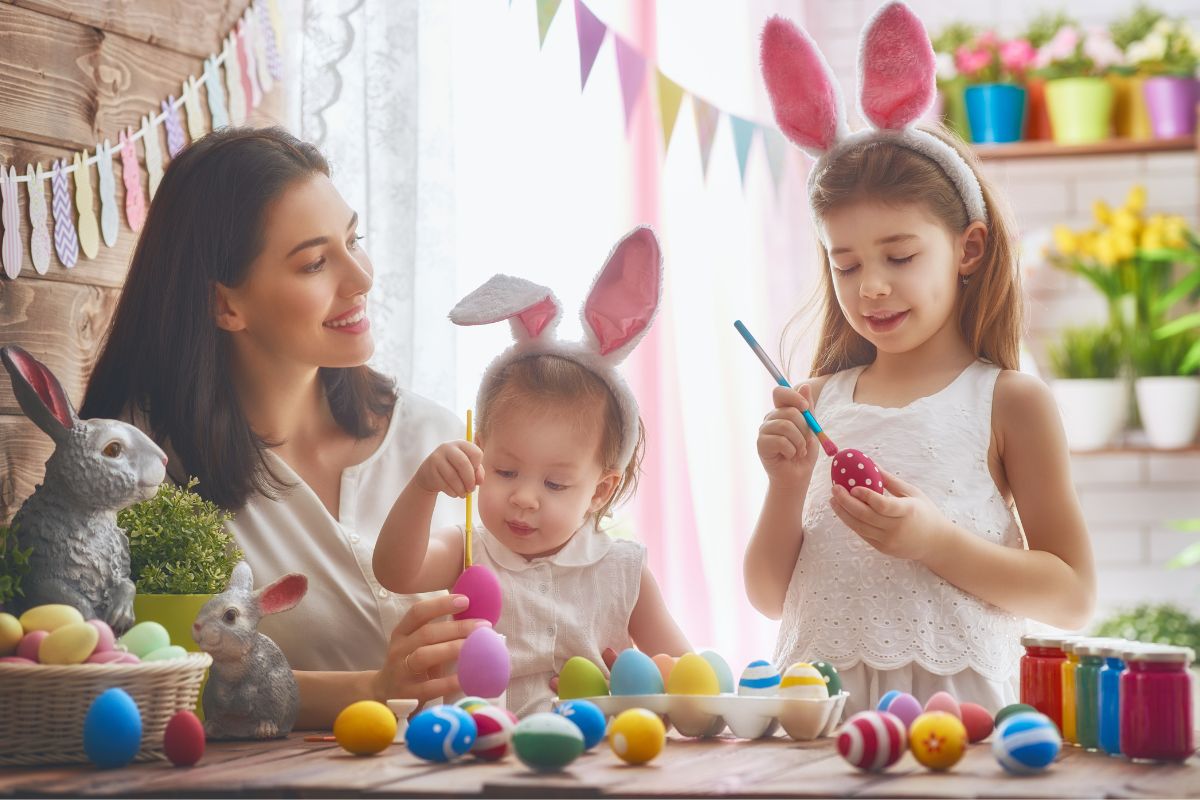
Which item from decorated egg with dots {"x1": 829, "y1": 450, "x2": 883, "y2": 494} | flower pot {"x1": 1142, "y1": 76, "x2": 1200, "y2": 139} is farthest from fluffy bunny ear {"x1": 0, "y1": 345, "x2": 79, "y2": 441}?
flower pot {"x1": 1142, "y1": 76, "x2": 1200, "y2": 139}

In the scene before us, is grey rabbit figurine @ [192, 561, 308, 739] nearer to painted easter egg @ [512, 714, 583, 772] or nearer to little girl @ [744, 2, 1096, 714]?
painted easter egg @ [512, 714, 583, 772]

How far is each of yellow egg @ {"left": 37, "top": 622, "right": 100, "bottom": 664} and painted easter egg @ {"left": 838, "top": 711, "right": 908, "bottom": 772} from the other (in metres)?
0.59

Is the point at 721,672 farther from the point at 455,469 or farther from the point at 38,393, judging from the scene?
the point at 38,393

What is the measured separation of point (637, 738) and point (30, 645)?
484mm

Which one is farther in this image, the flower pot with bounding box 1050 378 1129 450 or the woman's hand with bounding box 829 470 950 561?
the flower pot with bounding box 1050 378 1129 450

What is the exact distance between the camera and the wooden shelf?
11.1 feet

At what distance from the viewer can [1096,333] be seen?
3363 millimetres

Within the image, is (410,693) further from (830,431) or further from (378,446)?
(830,431)

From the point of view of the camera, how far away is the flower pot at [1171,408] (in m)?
3.25

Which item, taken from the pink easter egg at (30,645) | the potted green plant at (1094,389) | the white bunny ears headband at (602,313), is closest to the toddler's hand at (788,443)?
the white bunny ears headband at (602,313)

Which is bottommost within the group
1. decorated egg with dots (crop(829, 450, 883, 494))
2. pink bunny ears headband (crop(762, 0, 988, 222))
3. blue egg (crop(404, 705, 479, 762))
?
blue egg (crop(404, 705, 479, 762))

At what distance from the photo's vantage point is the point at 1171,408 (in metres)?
3.26

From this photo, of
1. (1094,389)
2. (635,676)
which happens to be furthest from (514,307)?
(1094,389)

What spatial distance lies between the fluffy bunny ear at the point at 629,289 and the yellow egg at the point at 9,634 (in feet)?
2.10
